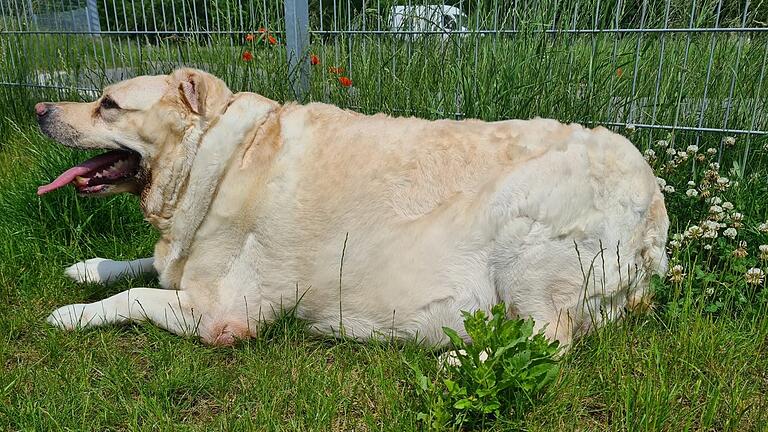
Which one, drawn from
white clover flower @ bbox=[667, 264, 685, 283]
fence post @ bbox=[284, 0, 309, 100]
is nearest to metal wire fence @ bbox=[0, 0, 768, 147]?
fence post @ bbox=[284, 0, 309, 100]

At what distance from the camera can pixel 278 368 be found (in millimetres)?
2740

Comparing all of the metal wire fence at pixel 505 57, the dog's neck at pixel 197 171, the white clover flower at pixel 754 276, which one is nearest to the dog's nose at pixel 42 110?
the dog's neck at pixel 197 171

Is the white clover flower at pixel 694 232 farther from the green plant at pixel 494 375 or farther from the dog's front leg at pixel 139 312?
the dog's front leg at pixel 139 312

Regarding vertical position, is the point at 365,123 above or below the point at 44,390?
above

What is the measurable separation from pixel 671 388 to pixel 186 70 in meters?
2.62

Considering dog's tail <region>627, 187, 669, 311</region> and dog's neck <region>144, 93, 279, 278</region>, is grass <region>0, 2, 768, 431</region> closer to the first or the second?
dog's tail <region>627, 187, 669, 311</region>

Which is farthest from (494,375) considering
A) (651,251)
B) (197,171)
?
(197,171)

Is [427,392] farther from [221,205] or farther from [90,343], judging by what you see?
[90,343]

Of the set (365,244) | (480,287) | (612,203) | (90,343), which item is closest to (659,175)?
(612,203)

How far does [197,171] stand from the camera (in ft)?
9.87

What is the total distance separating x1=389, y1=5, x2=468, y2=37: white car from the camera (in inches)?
186

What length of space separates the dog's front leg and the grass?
0.20ft

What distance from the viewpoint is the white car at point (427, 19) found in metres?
4.73

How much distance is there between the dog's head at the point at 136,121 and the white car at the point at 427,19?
2.15 m
